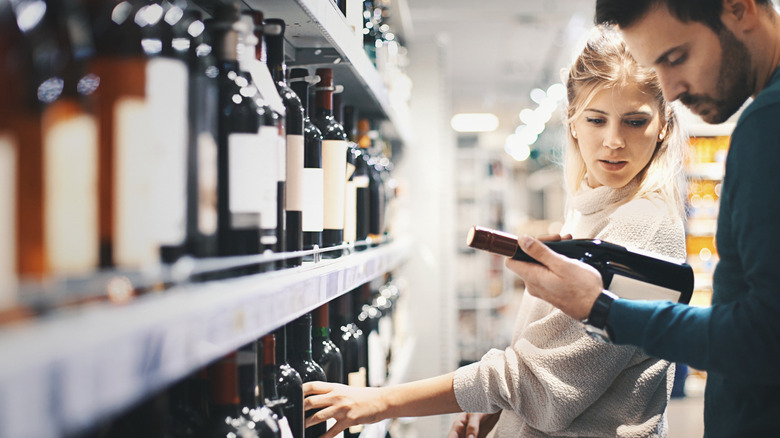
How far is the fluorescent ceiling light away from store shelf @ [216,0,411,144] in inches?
383

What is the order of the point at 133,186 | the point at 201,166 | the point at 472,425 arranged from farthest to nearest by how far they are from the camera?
the point at 472,425 < the point at 201,166 < the point at 133,186

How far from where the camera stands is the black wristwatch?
3.43ft

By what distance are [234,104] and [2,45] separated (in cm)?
34

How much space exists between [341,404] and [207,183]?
0.75 meters

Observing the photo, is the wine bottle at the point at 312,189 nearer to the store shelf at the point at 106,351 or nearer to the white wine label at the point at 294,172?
the white wine label at the point at 294,172

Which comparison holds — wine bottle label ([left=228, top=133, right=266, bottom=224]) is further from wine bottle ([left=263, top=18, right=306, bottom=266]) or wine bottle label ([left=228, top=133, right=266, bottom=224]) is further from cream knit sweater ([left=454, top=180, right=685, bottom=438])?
cream knit sweater ([left=454, top=180, right=685, bottom=438])

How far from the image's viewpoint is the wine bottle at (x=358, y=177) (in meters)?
1.73

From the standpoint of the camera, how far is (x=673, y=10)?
1.01m

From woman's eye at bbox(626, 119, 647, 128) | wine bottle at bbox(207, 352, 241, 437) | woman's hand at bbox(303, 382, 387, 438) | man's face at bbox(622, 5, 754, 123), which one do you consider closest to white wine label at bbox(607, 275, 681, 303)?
man's face at bbox(622, 5, 754, 123)

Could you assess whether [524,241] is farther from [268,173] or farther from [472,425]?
[472,425]

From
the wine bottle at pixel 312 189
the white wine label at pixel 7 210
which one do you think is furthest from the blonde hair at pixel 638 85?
the white wine label at pixel 7 210

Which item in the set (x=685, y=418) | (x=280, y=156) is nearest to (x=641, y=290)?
Answer: (x=280, y=156)

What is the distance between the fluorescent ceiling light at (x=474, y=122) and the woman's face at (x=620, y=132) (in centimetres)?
1018

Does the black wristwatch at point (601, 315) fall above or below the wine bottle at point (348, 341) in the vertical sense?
above
